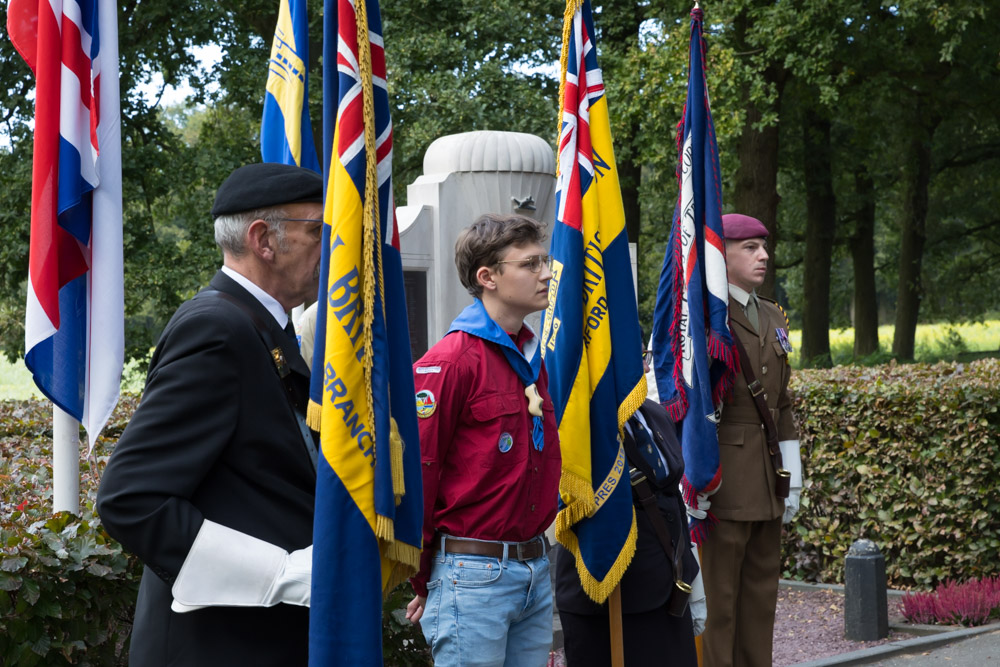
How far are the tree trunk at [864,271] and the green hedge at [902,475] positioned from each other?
15283mm

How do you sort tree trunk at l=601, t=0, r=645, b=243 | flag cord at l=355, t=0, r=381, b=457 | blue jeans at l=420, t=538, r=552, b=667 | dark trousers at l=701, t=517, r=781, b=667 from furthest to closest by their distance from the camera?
tree trunk at l=601, t=0, r=645, b=243
dark trousers at l=701, t=517, r=781, b=667
blue jeans at l=420, t=538, r=552, b=667
flag cord at l=355, t=0, r=381, b=457

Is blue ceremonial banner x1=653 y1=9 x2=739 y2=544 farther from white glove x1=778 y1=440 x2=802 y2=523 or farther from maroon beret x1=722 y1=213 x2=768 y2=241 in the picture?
white glove x1=778 y1=440 x2=802 y2=523

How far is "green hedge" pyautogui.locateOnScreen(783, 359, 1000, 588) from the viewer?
24.7 ft

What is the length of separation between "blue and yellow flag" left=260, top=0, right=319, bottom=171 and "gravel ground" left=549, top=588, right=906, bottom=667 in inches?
126

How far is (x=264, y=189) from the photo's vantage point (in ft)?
8.05

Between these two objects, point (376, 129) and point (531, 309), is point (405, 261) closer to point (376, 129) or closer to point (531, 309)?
point (531, 309)

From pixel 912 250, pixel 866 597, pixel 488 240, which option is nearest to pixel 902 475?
pixel 866 597

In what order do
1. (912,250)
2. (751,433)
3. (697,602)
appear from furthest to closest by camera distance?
(912,250)
(751,433)
(697,602)

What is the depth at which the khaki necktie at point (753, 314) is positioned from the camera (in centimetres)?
511

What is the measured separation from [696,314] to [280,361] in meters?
2.89

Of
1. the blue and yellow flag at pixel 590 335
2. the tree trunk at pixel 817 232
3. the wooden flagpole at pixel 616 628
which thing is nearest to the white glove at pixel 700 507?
the blue and yellow flag at pixel 590 335

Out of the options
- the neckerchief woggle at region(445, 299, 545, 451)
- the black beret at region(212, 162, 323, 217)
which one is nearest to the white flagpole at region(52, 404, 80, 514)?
the neckerchief woggle at region(445, 299, 545, 451)

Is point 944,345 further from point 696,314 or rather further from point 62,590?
point 62,590

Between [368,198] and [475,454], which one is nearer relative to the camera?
[368,198]
